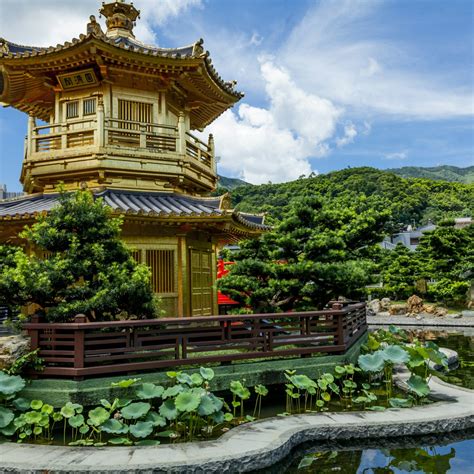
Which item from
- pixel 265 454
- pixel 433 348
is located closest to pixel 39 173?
pixel 265 454

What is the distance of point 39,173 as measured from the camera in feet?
39.5

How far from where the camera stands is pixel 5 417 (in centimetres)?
709

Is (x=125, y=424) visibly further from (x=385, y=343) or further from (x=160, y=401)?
(x=385, y=343)

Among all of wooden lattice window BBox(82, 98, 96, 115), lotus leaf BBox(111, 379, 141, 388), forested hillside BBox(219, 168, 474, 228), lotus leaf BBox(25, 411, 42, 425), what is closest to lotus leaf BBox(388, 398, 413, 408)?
lotus leaf BBox(111, 379, 141, 388)

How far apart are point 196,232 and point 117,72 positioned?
181 inches

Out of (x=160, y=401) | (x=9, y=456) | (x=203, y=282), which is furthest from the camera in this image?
(x=203, y=282)

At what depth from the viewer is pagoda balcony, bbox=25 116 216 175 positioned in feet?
38.2

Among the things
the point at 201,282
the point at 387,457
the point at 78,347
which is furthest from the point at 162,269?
the point at 387,457

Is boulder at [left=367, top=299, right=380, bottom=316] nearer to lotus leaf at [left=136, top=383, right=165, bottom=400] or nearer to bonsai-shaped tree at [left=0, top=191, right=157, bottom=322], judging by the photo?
bonsai-shaped tree at [left=0, top=191, right=157, bottom=322]

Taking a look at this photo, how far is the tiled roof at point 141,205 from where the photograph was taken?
10445 millimetres

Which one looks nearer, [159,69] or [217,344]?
[217,344]

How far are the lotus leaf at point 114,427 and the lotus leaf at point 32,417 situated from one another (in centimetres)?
105

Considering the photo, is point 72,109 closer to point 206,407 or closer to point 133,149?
point 133,149

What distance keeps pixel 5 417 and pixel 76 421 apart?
1.05 meters
